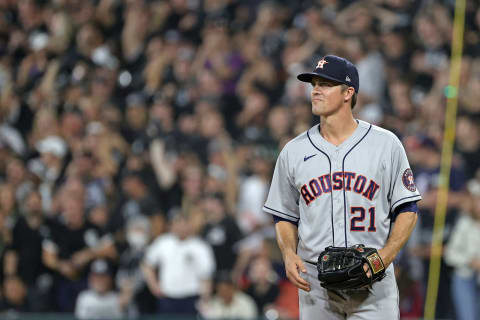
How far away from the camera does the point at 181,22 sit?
9.77 meters

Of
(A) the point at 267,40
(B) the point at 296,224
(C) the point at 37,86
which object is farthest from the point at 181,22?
(B) the point at 296,224

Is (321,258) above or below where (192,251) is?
above

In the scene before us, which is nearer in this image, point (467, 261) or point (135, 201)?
point (467, 261)

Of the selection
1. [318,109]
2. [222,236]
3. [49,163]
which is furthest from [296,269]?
[49,163]

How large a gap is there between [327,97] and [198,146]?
4913mm

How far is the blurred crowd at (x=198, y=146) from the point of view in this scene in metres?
7.21

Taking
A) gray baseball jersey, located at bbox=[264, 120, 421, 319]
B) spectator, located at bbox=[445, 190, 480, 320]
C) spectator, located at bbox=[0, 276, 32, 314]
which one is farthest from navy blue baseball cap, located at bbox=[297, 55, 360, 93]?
spectator, located at bbox=[0, 276, 32, 314]

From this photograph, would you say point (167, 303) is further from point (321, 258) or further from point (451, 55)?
point (321, 258)

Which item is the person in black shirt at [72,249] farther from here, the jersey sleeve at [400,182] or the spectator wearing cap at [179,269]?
the jersey sleeve at [400,182]

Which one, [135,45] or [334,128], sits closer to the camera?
[334,128]

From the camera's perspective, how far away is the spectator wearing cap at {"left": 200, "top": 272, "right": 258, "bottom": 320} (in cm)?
719

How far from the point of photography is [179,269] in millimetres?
7613

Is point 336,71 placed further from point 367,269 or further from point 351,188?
A: point 367,269

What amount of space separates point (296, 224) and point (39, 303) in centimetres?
500
